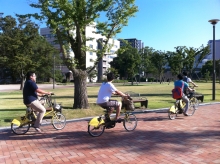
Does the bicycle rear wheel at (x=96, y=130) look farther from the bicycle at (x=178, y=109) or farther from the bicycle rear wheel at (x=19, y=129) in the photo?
the bicycle at (x=178, y=109)

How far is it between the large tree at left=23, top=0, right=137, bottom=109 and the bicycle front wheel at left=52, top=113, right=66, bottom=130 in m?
3.35

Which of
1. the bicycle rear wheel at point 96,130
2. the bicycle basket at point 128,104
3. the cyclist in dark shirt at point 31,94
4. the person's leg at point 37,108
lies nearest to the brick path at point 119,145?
the bicycle rear wheel at point 96,130

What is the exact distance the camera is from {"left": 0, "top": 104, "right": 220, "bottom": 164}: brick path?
492cm

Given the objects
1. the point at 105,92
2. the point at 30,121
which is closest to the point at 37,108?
the point at 30,121

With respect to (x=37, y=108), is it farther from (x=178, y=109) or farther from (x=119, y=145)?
(x=178, y=109)

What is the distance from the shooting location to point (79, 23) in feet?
33.8

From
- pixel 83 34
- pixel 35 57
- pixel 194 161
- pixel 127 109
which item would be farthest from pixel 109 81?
pixel 35 57

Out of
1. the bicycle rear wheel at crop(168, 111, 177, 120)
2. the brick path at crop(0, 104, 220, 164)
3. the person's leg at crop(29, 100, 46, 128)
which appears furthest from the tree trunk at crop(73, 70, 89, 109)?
the person's leg at crop(29, 100, 46, 128)

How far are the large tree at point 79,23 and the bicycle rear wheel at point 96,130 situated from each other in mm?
4374

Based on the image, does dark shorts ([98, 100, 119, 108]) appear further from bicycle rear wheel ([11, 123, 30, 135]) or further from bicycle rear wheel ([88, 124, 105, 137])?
bicycle rear wheel ([11, 123, 30, 135])

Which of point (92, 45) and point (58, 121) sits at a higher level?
point (92, 45)

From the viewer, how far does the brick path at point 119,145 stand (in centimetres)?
492

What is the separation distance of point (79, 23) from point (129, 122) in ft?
16.2

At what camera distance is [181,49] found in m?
47.2
